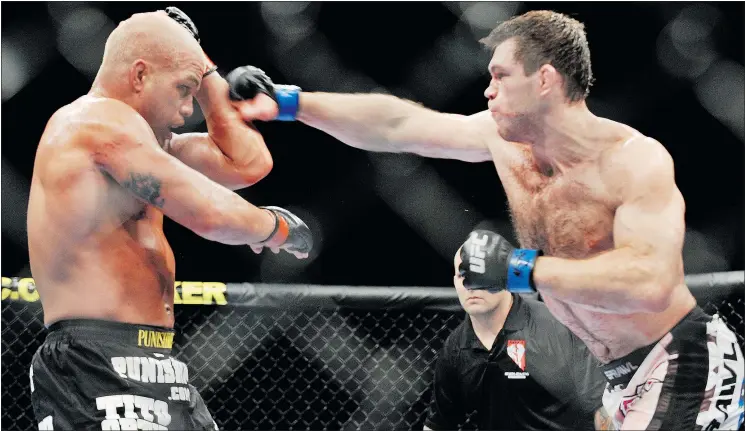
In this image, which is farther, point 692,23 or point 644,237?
point 692,23

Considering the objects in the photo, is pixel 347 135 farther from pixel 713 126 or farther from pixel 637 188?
pixel 713 126

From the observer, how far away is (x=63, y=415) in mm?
1646

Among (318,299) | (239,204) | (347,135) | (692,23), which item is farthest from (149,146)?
(692,23)

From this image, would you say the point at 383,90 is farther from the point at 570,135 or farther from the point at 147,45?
the point at 147,45

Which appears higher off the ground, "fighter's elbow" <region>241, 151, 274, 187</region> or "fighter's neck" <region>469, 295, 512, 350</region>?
"fighter's elbow" <region>241, 151, 274, 187</region>

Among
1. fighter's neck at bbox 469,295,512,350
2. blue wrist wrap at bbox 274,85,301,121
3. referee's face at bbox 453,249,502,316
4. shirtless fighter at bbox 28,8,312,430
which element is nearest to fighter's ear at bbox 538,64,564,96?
blue wrist wrap at bbox 274,85,301,121

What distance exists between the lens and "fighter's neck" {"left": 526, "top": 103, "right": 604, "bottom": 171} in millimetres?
1984

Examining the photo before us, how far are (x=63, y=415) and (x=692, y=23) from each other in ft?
9.57

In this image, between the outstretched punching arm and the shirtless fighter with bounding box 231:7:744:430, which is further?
the outstretched punching arm

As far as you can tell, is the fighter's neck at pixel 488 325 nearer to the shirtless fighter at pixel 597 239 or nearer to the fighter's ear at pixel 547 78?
the shirtless fighter at pixel 597 239

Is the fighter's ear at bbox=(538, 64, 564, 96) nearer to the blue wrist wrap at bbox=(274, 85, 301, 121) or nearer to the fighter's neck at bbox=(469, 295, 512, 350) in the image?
the blue wrist wrap at bbox=(274, 85, 301, 121)

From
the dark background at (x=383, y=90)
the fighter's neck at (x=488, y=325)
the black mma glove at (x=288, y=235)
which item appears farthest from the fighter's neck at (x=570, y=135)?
the dark background at (x=383, y=90)

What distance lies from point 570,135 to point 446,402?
3.82 feet

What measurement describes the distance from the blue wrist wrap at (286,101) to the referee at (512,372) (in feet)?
2.58
